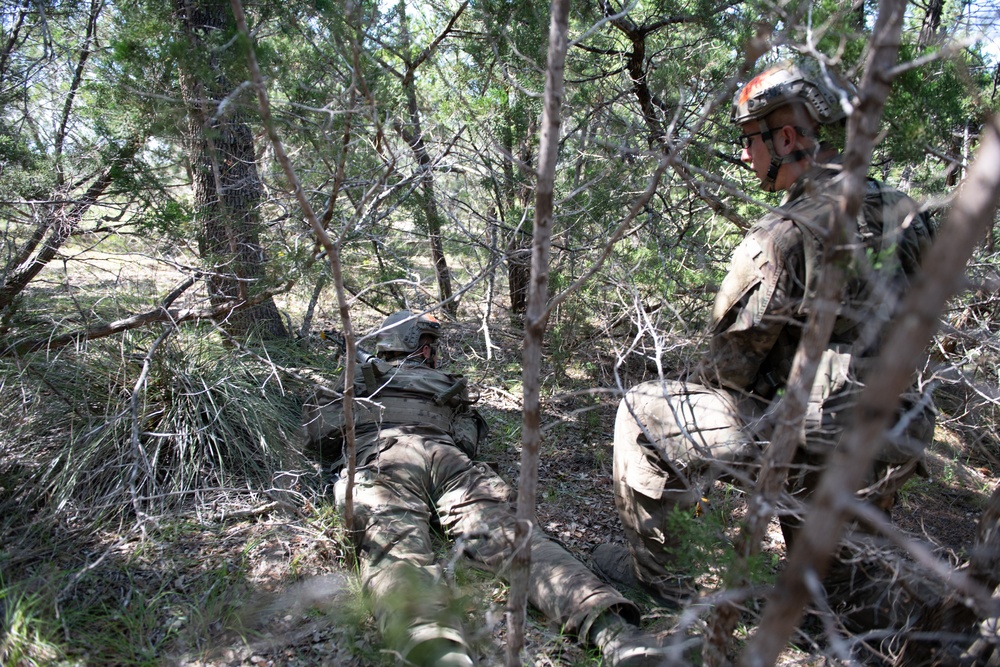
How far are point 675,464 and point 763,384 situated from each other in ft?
1.84

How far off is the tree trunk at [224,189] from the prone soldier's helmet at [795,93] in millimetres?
2732

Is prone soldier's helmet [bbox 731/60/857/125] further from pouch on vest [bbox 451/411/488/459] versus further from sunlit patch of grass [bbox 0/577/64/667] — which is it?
sunlit patch of grass [bbox 0/577/64/667]

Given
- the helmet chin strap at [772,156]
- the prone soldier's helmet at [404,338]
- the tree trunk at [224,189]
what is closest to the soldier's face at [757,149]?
the helmet chin strap at [772,156]

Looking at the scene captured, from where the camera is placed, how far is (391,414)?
3869mm

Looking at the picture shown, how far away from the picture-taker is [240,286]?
394 cm

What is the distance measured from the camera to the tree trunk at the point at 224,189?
145 inches

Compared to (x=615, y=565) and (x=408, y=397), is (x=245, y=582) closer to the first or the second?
(x=408, y=397)

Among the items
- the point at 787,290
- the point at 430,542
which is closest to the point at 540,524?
the point at 430,542

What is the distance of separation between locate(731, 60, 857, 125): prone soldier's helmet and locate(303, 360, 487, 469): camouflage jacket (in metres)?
2.25

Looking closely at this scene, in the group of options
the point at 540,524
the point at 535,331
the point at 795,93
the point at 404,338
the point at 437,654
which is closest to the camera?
the point at 535,331

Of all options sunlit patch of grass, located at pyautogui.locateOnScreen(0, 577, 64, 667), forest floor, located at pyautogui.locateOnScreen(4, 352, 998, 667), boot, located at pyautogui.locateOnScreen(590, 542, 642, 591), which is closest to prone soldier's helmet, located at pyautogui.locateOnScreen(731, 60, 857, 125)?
forest floor, located at pyautogui.locateOnScreen(4, 352, 998, 667)

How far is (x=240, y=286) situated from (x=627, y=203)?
101 inches

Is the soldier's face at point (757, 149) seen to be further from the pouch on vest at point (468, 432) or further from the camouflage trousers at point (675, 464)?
the pouch on vest at point (468, 432)

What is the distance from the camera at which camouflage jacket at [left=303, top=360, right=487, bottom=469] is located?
3.82 meters
